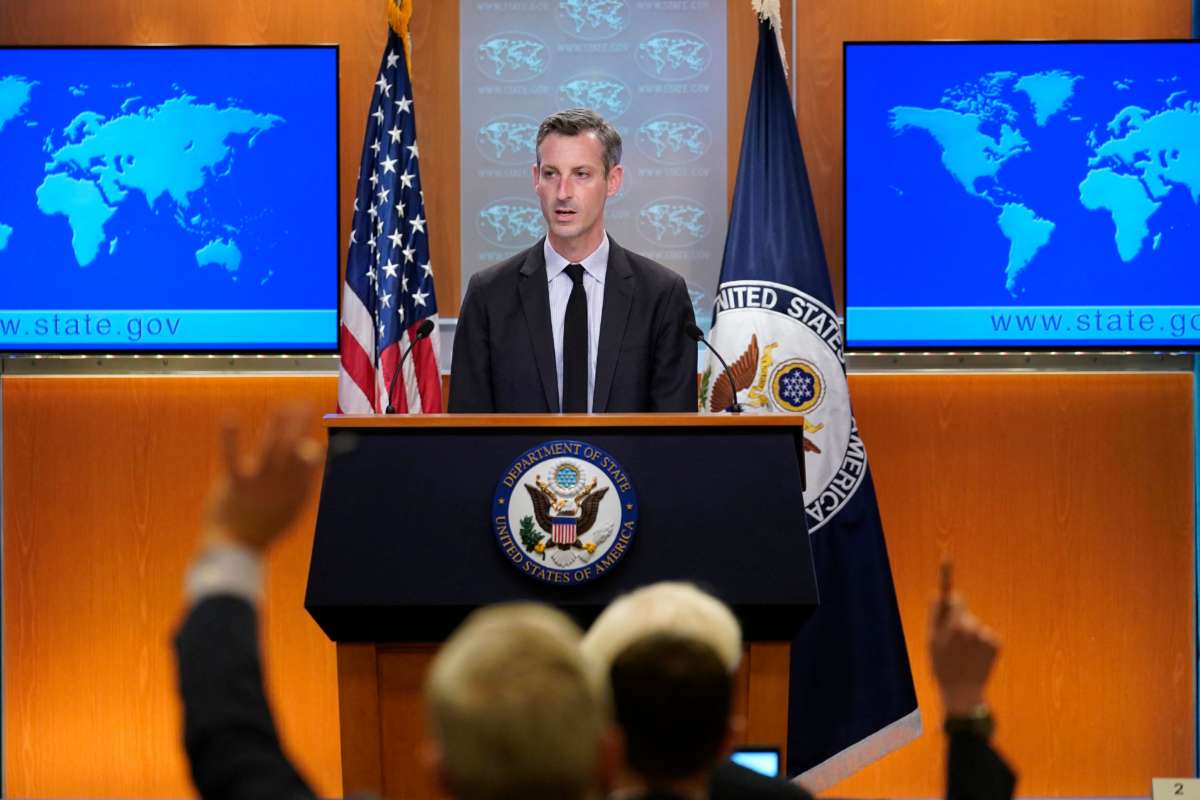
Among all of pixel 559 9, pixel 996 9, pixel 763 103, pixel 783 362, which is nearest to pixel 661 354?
pixel 783 362

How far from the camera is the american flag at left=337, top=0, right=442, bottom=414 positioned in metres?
5.38

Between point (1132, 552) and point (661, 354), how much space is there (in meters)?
2.73

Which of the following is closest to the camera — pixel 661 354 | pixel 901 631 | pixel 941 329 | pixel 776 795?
pixel 776 795

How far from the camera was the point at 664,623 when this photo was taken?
1.64m

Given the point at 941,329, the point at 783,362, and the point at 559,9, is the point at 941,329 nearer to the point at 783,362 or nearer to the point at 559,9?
the point at 783,362

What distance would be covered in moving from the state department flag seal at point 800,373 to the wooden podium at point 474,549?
2.18 meters

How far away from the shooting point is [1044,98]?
226 inches

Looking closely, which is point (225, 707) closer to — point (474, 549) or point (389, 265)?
point (474, 549)

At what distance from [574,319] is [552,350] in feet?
0.69

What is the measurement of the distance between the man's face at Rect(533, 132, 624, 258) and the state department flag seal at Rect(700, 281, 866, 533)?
926 mm

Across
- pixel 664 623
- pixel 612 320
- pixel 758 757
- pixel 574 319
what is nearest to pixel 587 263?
pixel 574 319

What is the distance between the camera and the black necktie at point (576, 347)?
429 cm

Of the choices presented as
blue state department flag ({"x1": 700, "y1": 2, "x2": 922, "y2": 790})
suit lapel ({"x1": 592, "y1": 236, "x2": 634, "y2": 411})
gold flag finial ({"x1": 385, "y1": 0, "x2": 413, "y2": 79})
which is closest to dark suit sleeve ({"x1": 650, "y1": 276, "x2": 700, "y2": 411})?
suit lapel ({"x1": 592, "y1": 236, "x2": 634, "y2": 411})

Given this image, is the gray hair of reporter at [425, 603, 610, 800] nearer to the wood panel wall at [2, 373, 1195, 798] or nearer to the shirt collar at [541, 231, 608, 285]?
the shirt collar at [541, 231, 608, 285]
